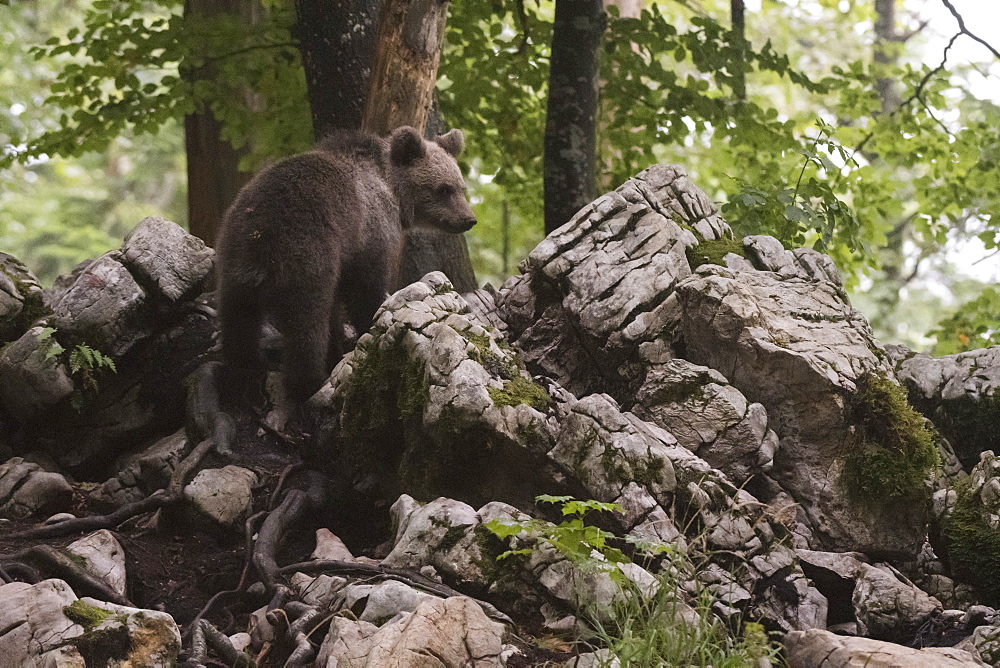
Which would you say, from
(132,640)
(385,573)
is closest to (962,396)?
(385,573)

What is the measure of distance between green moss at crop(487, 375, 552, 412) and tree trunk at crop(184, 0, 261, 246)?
19.3 ft

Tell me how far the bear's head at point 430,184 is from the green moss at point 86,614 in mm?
4214

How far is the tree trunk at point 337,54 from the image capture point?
7199 mm

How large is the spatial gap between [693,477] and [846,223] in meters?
3.63

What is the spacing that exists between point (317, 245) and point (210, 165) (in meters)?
5.01

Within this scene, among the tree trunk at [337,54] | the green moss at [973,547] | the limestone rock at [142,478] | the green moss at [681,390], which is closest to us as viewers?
the green moss at [973,547]

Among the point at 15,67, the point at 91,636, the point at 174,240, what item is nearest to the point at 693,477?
the point at 91,636

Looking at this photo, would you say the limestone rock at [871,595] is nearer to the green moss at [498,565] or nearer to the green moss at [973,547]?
the green moss at [973,547]

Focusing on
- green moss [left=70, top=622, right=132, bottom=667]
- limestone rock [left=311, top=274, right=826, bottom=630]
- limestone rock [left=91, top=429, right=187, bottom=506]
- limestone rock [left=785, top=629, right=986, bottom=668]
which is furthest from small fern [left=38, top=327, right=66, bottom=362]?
limestone rock [left=785, top=629, right=986, bottom=668]

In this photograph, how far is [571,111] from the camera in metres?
7.72

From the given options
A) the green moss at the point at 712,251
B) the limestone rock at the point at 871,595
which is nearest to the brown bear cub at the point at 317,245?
the green moss at the point at 712,251

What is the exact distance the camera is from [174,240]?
6441mm

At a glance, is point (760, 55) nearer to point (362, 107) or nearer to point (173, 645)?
point (362, 107)

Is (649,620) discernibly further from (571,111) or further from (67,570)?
(571,111)
